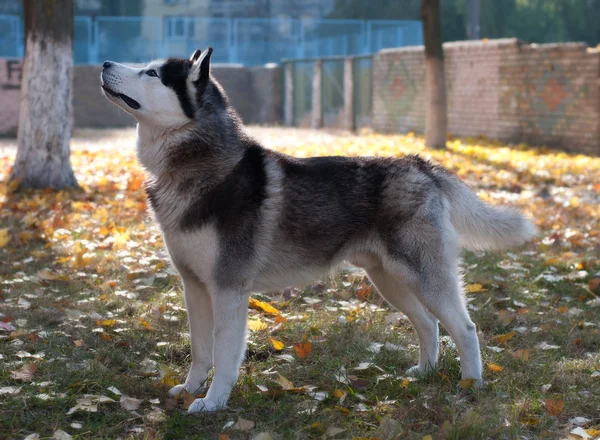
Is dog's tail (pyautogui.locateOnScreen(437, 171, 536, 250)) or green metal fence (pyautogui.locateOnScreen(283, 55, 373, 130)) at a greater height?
green metal fence (pyautogui.locateOnScreen(283, 55, 373, 130))

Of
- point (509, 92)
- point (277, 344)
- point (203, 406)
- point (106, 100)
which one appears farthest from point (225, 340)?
point (106, 100)

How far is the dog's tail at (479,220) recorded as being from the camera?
4.49m

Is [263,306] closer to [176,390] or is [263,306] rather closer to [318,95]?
[176,390]

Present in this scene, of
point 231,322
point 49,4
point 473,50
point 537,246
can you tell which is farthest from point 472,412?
point 473,50

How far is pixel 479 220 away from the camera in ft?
14.8

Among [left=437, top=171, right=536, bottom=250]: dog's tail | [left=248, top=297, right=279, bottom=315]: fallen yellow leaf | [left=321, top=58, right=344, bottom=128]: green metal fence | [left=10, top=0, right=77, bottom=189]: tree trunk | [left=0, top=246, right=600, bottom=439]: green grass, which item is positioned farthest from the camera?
[left=321, top=58, right=344, bottom=128]: green metal fence

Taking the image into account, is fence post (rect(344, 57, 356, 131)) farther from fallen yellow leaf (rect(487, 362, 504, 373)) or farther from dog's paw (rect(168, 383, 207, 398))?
dog's paw (rect(168, 383, 207, 398))

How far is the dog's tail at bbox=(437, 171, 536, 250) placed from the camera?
14.7 ft

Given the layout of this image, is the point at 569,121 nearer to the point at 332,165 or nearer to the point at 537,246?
the point at 537,246

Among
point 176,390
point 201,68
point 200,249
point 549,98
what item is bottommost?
point 176,390

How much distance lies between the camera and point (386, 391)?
430cm

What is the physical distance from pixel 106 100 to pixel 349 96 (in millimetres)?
7145

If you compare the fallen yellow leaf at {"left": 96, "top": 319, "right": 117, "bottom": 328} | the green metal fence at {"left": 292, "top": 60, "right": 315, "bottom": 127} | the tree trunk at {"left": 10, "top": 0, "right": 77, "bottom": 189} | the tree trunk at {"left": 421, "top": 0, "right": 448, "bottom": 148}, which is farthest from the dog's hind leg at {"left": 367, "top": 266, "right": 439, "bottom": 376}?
the green metal fence at {"left": 292, "top": 60, "right": 315, "bottom": 127}

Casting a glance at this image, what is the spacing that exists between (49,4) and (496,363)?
7694 mm
